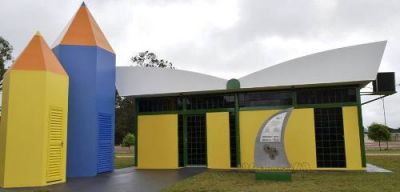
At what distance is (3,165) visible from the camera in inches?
423

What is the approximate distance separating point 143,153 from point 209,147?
3.22 meters

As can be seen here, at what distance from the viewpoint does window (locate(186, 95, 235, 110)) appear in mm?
15999

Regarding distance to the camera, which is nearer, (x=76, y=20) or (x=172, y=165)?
(x=76, y=20)

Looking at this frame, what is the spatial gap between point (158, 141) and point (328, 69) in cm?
803

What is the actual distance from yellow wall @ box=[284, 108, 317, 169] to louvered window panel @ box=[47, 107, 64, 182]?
8.57 metres

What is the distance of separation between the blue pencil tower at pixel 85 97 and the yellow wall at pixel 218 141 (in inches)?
173

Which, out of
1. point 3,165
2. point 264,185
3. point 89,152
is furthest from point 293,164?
point 3,165

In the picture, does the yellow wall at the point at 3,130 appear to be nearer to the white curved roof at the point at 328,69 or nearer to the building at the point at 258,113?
the building at the point at 258,113

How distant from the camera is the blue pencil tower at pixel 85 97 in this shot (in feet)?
43.7

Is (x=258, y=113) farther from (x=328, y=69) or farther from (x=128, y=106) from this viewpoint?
(x=128, y=106)

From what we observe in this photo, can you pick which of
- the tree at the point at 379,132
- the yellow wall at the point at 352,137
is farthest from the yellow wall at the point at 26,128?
the tree at the point at 379,132

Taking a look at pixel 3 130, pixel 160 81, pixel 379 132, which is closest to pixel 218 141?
pixel 160 81

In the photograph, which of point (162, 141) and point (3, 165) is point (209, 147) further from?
point (3, 165)

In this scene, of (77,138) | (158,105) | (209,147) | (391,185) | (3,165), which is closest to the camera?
(391,185)
